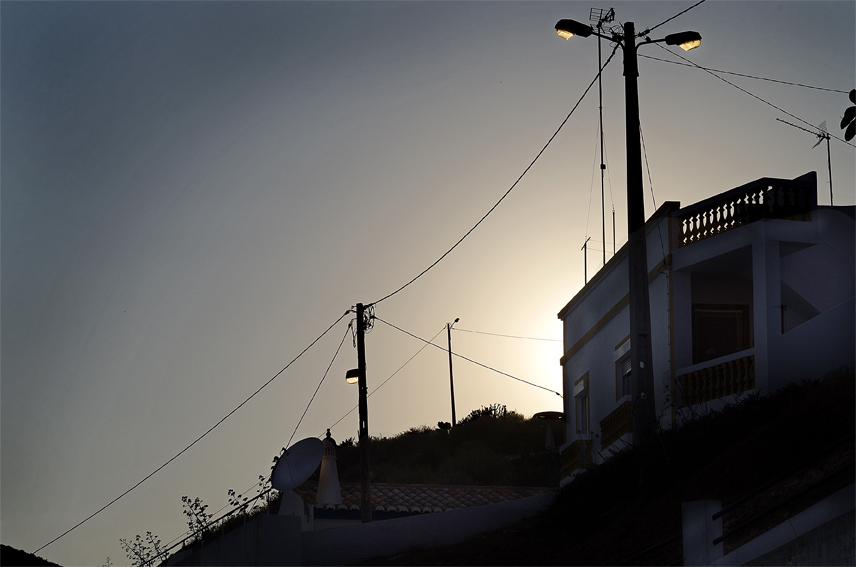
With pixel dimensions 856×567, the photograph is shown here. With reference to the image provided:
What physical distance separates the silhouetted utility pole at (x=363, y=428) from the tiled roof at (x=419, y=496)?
115 cm

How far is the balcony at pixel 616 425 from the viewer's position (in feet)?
65.4

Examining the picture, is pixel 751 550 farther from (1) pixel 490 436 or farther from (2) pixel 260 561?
(1) pixel 490 436

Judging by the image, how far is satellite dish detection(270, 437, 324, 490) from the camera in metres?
20.9

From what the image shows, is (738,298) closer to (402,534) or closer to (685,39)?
(685,39)

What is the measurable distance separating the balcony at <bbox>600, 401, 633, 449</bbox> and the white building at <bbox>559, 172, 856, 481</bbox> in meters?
0.03

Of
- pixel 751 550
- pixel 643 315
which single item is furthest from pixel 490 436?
pixel 751 550

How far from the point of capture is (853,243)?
62.1 feet

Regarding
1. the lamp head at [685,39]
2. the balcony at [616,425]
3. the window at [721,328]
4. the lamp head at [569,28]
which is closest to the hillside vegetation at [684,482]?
the balcony at [616,425]

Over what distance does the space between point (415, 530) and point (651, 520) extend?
807cm

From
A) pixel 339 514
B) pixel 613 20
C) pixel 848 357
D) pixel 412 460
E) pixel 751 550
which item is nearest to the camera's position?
pixel 751 550

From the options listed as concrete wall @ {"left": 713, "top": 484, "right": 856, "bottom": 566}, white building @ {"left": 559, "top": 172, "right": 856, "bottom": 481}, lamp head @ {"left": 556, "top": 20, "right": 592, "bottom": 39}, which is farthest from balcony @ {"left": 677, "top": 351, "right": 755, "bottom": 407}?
concrete wall @ {"left": 713, "top": 484, "right": 856, "bottom": 566}

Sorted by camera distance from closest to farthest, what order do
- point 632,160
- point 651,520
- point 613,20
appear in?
1. point 651,520
2. point 632,160
3. point 613,20

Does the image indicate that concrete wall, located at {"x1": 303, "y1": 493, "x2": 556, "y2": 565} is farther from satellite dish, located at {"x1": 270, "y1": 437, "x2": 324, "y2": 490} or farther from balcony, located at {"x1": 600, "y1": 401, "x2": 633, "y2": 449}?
balcony, located at {"x1": 600, "y1": 401, "x2": 633, "y2": 449}

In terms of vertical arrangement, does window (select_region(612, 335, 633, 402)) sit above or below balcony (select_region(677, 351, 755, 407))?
above
